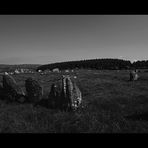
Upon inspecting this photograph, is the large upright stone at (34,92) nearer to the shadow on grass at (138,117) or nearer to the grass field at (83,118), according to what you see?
the grass field at (83,118)

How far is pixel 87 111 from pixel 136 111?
3099 millimetres

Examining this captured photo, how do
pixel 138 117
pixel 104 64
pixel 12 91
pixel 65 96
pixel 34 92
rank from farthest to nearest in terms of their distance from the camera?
pixel 104 64, pixel 12 91, pixel 34 92, pixel 65 96, pixel 138 117

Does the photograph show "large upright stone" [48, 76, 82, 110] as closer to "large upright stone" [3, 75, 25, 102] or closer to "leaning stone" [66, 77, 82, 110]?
"leaning stone" [66, 77, 82, 110]

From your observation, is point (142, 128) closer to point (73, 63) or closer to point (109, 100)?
point (109, 100)

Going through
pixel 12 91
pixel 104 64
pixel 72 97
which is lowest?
pixel 72 97

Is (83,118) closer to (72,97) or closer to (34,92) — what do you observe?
(72,97)

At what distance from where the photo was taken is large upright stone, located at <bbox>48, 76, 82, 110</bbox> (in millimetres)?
14398

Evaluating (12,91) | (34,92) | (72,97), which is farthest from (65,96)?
(12,91)

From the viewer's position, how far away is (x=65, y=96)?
49.4 ft

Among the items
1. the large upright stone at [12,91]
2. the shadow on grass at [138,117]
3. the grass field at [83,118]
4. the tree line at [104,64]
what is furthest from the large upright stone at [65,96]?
the tree line at [104,64]

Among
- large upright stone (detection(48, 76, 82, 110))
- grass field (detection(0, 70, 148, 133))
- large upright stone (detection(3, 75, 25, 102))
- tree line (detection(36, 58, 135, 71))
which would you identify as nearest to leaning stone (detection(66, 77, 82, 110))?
large upright stone (detection(48, 76, 82, 110))

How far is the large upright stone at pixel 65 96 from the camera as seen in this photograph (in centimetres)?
1440

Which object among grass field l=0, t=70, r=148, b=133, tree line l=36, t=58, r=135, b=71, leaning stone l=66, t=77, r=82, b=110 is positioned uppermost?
tree line l=36, t=58, r=135, b=71
